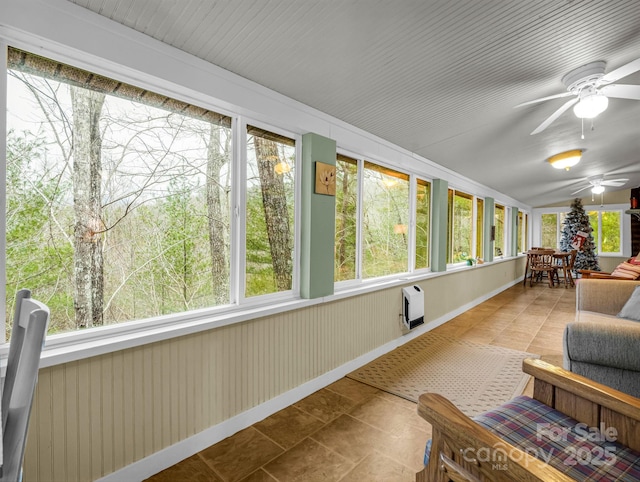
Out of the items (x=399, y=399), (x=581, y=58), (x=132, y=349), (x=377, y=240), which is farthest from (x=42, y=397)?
(x=581, y=58)

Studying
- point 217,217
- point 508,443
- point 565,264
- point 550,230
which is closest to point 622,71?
point 508,443

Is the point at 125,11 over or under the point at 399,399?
over

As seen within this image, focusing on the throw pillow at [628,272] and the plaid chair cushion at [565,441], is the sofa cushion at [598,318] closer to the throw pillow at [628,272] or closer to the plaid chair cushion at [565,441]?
the throw pillow at [628,272]

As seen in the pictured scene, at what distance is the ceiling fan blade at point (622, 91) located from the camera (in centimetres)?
199

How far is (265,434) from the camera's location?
1961mm

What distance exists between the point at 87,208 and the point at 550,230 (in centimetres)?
1138

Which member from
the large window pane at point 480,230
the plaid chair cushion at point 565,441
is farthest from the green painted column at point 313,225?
the large window pane at point 480,230

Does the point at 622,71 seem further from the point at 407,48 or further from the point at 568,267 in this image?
the point at 568,267

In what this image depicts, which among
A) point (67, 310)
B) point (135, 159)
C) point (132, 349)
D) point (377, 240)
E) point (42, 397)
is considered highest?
point (135, 159)

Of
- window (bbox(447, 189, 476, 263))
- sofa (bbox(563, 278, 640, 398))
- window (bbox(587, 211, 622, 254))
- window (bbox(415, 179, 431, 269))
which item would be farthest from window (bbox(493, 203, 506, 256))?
sofa (bbox(563, 278, 640, 398))

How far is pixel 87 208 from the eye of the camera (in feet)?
5.07

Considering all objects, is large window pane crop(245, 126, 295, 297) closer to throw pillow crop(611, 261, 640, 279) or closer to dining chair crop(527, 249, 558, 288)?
throw pillow crop(611, 261, 640, 279)

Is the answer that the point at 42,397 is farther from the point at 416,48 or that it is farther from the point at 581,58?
the point at 581,58

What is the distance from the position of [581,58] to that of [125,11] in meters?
2.57
